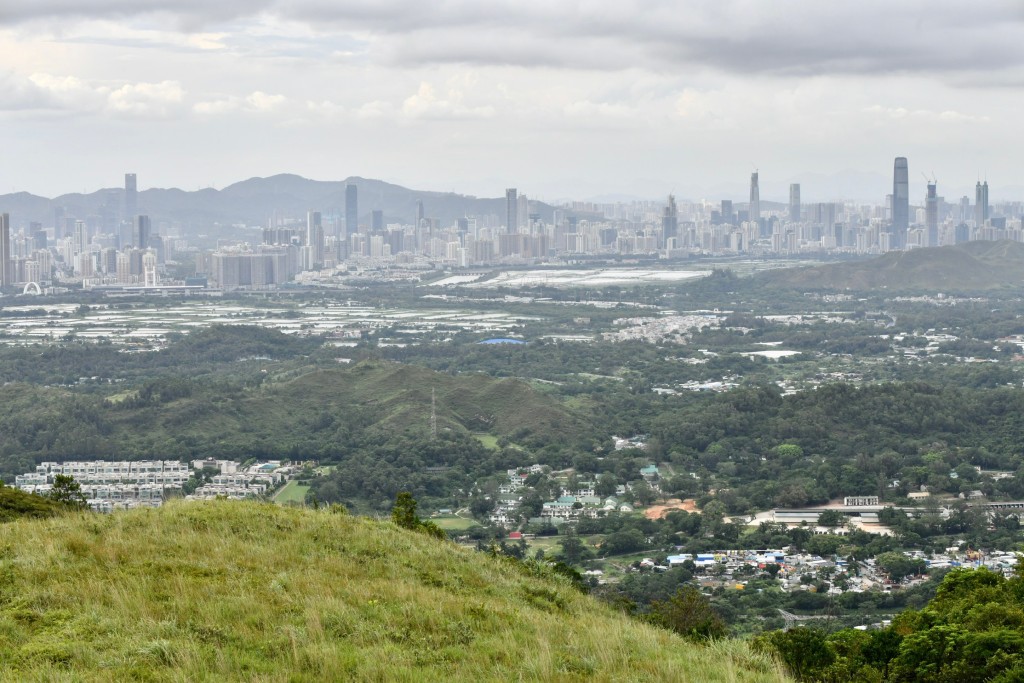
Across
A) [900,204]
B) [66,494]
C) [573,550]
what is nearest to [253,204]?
[900,204]

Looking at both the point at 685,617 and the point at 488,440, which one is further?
the point at 488,440

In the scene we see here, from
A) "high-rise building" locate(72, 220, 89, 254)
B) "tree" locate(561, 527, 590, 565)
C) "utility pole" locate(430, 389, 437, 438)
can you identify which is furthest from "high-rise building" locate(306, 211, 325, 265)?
"tree" locate(561, 527, 590, 565)

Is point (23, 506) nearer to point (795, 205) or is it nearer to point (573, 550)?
point (573, 550)

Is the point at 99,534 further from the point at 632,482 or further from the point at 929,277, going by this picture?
the point at 929,277

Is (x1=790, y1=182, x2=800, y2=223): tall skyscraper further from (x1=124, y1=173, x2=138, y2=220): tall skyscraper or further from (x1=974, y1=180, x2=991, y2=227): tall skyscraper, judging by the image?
(x1=124, y1=173, x2=138, y2=220): tall skyscraper

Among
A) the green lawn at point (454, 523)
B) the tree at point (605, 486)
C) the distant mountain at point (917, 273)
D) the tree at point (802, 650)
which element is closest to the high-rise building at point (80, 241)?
the distant mountain at point (917, 273)

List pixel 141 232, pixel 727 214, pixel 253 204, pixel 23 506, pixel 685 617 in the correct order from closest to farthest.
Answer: pixel 685 617, pixel 23 506, pixel 141 232, pixel 727 214, pixel 253 204

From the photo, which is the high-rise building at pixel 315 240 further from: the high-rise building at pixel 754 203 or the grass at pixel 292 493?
the grass at pixel 292 493

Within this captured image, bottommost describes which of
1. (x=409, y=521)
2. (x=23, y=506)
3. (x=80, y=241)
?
(x=409, y=521)
